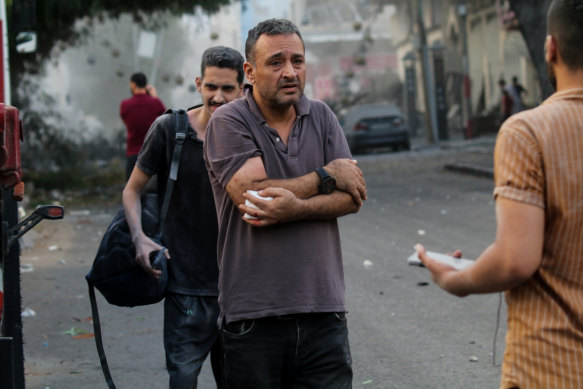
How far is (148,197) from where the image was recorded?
13.5 ft

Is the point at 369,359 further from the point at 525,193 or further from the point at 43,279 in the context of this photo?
the point at 43,279

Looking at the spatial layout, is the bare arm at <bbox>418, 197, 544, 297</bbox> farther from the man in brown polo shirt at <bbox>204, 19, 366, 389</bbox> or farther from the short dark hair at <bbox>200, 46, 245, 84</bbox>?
the short dark hair at <bbox>200, 46, 245, 84</bbox>

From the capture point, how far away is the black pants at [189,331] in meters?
3.93

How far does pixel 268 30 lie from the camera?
10.3 feet

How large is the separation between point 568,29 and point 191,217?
2.14 metres

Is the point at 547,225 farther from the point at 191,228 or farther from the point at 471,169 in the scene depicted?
the point at 471,169

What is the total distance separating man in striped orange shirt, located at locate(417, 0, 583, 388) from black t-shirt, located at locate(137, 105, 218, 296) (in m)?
1.87

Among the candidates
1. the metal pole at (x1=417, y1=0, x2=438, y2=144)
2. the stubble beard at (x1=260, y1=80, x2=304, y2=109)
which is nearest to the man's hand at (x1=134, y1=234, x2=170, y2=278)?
the stubble beard at (x1=260, y1=80, x2=304, y2=109)

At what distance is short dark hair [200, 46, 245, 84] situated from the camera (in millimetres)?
4020

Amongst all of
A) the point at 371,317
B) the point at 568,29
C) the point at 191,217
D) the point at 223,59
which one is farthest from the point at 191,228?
the point at 371,317

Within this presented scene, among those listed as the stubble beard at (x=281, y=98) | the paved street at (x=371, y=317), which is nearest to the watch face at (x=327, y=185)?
the stubble beard at (x=281, y=98)

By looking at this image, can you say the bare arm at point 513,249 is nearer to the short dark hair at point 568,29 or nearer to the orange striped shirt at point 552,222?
the orange striped shirt at point 552,222

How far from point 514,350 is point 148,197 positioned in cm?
222

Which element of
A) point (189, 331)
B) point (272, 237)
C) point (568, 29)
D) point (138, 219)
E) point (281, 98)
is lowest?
point (189, 331)
